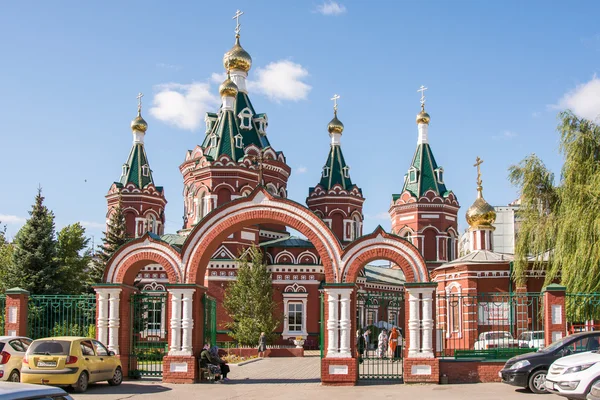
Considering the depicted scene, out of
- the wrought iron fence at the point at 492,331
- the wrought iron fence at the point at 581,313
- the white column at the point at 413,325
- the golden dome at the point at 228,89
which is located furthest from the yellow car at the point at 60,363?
the golden dome at the point at 228,89

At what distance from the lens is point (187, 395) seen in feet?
50.0

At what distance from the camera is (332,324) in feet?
57.2

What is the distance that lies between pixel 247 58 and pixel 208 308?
79.5ft

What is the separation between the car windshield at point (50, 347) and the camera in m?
15.0

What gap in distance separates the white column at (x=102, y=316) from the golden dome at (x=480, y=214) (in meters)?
20.1

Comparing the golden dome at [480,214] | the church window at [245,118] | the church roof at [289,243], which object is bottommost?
the church roof at [289,243]

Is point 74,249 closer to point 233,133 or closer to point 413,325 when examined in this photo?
point 233,133

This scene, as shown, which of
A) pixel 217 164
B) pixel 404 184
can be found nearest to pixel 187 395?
pixel 217 164

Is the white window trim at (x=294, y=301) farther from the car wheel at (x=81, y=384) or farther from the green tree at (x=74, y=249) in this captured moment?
the car wheel at (x=81, y=384)

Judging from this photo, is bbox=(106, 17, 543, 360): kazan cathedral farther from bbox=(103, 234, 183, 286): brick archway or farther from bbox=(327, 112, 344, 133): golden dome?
bbox=(103, 234, 183, 286): brick archway

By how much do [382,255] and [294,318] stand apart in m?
18.3

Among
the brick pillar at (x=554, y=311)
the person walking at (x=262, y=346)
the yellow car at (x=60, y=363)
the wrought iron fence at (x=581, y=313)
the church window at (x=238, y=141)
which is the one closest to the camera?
the yellow car at (x=60, y=363)

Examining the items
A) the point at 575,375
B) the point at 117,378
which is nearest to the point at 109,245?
the point at 117,378

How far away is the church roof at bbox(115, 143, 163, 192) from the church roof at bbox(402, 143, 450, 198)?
1622 centimetres
